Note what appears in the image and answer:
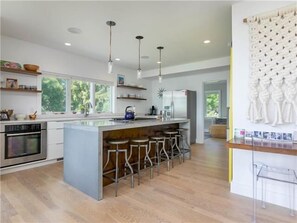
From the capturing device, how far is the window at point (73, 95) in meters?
4.41

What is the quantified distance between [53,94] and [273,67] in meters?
4.66

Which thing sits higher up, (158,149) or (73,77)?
(73,77)

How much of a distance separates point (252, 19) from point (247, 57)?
0.50m

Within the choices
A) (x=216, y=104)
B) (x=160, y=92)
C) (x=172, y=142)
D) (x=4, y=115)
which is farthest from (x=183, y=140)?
(x=216, y=104)

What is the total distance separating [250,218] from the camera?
1.94m

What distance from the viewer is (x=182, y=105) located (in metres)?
6.02

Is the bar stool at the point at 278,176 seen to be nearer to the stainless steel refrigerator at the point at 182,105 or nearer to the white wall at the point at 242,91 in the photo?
the white wall at the point at 242,91

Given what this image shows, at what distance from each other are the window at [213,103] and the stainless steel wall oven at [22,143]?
8.05 meters

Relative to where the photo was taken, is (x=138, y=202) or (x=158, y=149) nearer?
(x=138, y=202)

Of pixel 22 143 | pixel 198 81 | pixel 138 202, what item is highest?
pixel 198 81

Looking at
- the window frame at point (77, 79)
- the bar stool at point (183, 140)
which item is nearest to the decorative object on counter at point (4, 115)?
the window frame at point (77, 79)

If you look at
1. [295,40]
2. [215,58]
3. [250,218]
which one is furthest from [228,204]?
[215,58]

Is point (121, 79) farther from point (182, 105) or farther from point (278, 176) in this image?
point (278, 176)

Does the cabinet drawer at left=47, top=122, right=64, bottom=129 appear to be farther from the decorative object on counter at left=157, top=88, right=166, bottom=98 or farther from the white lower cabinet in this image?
the decorative object on counter at left=157, top=88, right=166, bottom=98
